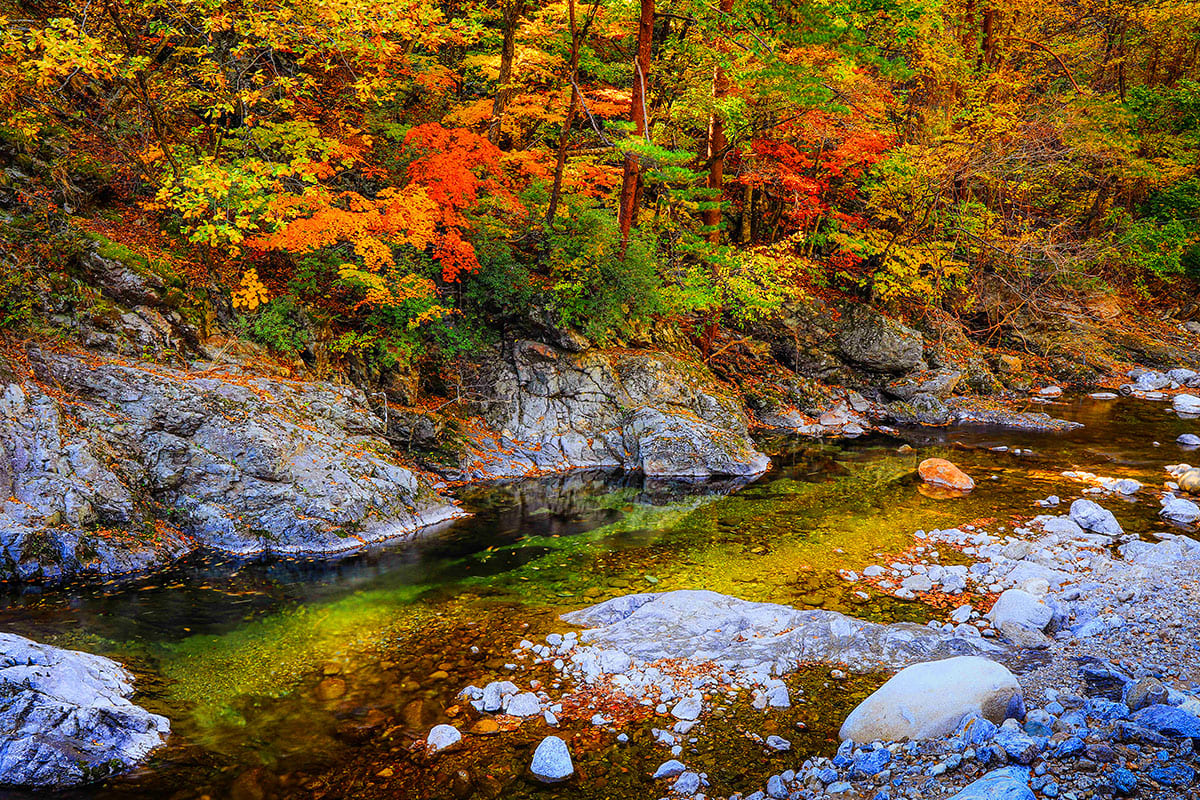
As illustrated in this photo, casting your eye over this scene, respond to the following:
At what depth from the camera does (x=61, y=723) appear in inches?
175

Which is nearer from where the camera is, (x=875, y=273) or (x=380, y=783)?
(x=380, y=783)

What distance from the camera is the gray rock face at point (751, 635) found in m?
5.97

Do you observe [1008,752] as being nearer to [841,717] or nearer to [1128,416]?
[841,717]

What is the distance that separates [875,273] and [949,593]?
1518cm

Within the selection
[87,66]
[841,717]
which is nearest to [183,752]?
[841,717]

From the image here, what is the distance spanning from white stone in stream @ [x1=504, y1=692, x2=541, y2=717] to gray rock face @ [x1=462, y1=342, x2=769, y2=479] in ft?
27.6

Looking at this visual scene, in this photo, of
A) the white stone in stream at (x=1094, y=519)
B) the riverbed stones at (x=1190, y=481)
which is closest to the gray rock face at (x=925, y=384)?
the riverbed stones at (x=1190, y=481)

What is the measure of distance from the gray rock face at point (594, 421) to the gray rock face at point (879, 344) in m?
7.16

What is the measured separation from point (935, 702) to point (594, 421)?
10.6 meters

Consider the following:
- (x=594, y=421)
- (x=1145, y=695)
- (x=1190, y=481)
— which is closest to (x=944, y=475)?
(x=1190, y=481)

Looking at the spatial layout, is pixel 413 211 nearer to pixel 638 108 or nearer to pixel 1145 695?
pixel 638 108

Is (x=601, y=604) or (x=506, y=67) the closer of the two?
(x=601, y=604)

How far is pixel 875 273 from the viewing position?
20609 millimetres

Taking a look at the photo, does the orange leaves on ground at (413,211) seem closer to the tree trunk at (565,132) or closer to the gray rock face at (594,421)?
the tree trunk at (565,132)
